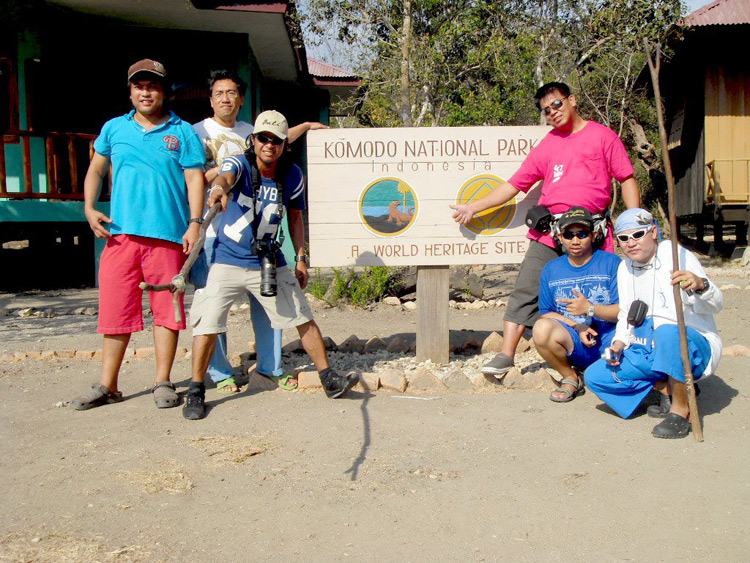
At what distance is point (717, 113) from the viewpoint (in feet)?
50.7

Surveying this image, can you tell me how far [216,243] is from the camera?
188 inches

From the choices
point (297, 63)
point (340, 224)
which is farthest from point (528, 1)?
point (340, 224)

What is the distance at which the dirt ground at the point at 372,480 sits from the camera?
2.90 m

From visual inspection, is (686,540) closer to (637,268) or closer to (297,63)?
(637,268)

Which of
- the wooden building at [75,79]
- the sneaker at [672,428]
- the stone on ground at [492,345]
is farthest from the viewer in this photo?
the wooden building at [75,79]

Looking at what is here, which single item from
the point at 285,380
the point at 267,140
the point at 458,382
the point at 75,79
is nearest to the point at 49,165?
the point at 75,79

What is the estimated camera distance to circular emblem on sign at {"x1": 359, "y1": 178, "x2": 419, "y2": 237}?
5566 mm

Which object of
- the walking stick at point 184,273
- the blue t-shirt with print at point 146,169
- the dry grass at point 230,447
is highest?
the blue t-shirt with print at point 146,169

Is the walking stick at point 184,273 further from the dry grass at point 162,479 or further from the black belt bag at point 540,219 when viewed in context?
the black belt bag at point 540,219

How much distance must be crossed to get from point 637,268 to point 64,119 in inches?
413

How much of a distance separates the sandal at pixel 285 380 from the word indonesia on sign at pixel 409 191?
0.86m

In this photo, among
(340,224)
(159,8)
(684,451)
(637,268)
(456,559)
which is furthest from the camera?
(159,8)

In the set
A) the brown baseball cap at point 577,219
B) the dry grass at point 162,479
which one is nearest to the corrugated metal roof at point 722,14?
the brown baseball cap at point 577,219

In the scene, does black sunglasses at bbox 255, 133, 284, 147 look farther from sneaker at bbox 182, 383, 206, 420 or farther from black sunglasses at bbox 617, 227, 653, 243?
black sunglasses at bbox 617, 227, 653, 243
